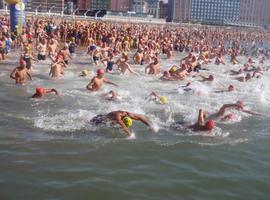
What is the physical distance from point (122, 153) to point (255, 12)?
441ft

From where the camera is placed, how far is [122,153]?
8852 millimetres

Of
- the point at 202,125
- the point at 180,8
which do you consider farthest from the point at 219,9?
the point at 202,125

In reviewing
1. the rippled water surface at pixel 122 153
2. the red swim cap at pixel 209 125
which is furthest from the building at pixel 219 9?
the red swim cap at pixel 209 125

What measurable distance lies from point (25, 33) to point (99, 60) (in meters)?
6.09

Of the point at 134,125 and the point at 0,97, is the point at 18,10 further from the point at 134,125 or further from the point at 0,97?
the point at 134,125

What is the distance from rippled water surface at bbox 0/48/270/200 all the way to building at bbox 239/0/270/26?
418 ft

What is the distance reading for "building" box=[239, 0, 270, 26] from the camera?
135125 mm

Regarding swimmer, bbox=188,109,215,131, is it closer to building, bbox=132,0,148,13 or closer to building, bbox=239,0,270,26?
building, bbox=132,0,148,13

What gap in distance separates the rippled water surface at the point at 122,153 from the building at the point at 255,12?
5019 inches

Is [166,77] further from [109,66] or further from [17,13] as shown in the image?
[17,13]

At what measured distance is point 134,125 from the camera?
10797mm

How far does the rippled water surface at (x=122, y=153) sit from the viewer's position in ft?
24.0

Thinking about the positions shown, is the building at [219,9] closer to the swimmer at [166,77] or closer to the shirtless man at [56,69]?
the swimmer at [166,77]

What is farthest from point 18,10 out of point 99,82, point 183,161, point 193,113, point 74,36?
point 183,161
